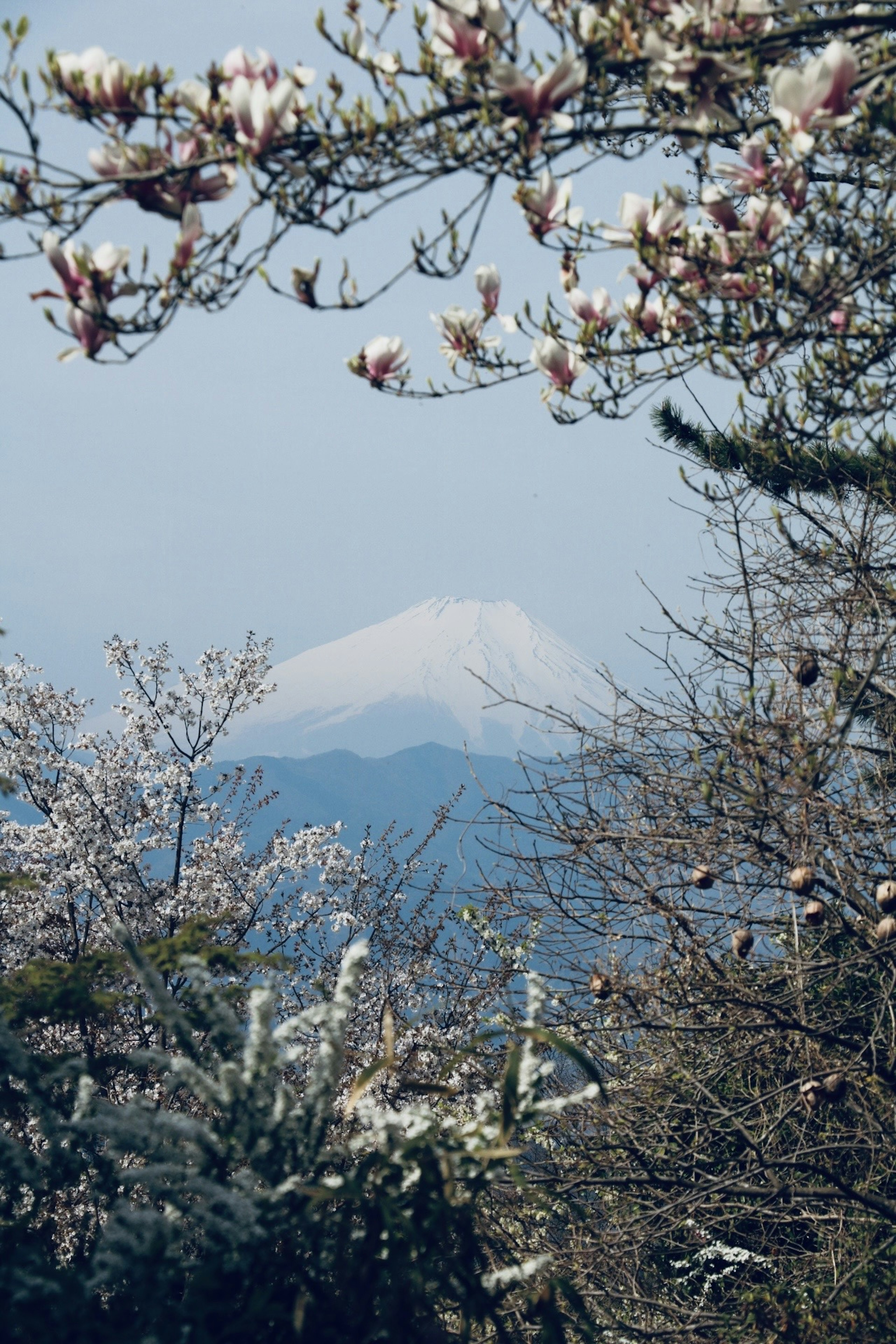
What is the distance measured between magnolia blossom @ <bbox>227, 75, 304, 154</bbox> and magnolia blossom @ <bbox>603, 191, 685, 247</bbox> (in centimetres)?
90

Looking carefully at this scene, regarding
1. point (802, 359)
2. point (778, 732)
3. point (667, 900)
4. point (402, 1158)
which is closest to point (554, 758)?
point (667, 900)

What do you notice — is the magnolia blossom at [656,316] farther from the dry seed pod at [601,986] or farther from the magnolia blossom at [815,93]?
the dry seed pod at [601,986]

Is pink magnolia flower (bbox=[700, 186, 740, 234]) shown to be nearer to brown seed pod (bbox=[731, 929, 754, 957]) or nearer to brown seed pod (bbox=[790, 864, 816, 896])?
brown seed pod (bbox=[790, 864, 816, 896])

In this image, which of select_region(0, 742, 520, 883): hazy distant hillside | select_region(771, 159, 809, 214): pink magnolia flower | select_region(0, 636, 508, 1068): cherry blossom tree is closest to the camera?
select_region(771, 159, 809, 214): pink magnolia flower

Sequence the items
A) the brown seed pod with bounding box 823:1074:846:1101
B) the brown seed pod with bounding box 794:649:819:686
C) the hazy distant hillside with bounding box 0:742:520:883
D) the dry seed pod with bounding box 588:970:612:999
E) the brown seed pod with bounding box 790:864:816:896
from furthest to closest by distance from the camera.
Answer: the hazy distant hillside with bounding box 0:742:520:883, the brown seed pod with bounding box 794:649:819:686, the dry seed pod with bounding box 588:970:612:999, the brown seed pod with bounding box 823:1074:846:1101, the brown seed pod with bounding box 790:864:816:896

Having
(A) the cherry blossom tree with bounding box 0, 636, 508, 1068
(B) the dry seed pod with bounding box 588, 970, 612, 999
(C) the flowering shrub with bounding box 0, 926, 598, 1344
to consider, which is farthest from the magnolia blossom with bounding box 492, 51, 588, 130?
(A) the cherry blossom tree with bounding box 0, 636, 508, 1068

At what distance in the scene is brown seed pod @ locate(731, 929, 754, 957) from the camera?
3.74m

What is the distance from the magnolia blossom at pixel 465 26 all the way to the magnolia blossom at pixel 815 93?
64 cm

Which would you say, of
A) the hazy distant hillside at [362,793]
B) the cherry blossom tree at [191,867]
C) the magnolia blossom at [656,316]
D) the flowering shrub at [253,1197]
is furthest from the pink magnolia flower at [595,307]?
the hazy distant hillside at [362,793]

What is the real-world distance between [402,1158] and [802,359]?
99.1 inches

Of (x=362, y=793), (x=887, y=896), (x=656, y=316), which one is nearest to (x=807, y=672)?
(x=887, y=896)

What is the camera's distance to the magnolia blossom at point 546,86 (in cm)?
207

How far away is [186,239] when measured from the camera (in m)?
2.18

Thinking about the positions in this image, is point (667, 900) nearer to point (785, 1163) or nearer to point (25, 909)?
point (785, 1163)
